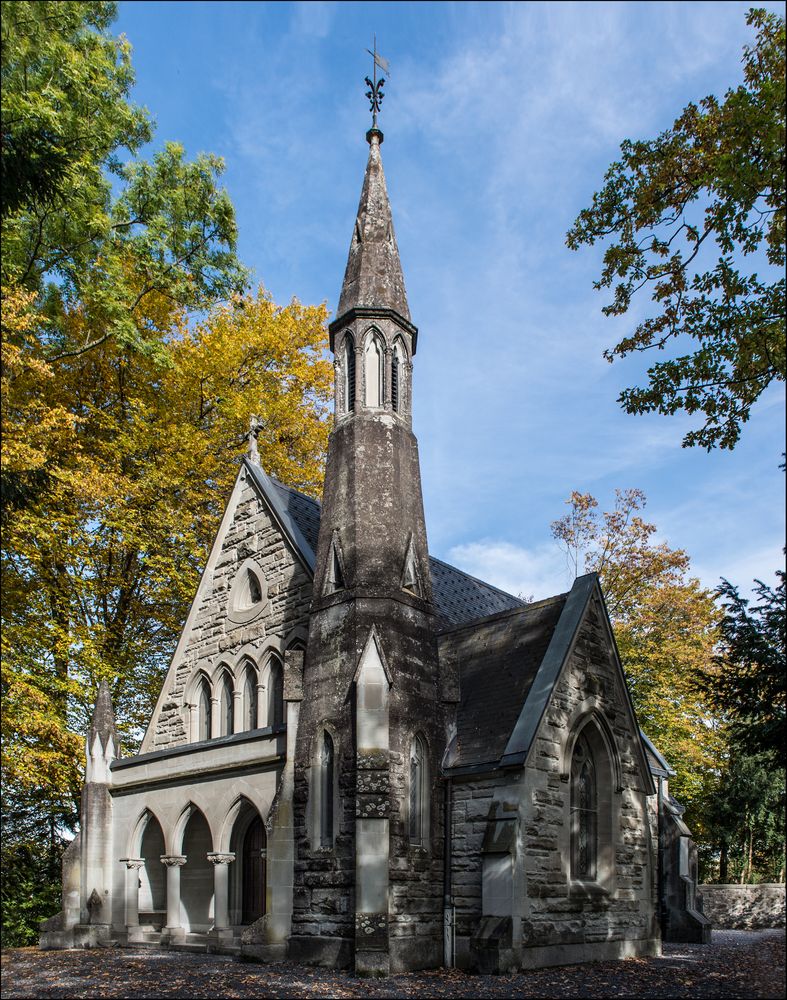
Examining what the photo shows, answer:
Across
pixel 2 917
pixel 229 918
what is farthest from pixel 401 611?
pixel 2 917

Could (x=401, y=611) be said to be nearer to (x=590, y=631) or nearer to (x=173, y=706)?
(x=590, y=631)

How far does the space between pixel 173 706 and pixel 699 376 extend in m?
12.6

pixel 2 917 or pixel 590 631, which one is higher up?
pixel 590 631

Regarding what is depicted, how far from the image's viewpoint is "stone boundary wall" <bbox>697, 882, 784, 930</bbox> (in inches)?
1007

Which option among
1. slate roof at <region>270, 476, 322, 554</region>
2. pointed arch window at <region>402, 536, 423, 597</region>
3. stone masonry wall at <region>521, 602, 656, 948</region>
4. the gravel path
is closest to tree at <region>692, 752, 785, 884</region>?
stone masonry wall at <region>521, 602, 656, 948</region>

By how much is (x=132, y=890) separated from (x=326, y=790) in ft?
19.2

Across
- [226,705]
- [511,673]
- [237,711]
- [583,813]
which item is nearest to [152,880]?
[226,705]

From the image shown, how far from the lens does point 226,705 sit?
18.8 m

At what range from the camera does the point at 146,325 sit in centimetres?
2622

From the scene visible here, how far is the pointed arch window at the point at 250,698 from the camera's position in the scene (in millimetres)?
18078

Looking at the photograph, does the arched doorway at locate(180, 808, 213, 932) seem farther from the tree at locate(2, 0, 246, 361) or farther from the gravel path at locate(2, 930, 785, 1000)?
the tree at locate(2, 0, 246, 361)

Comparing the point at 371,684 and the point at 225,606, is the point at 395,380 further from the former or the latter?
the point at 225,606

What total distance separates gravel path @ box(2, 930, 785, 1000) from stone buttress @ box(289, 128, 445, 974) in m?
0.88

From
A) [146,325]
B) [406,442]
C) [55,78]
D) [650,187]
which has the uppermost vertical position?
[55,78]
